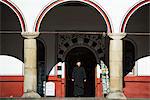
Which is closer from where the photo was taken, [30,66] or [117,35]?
[30,66]

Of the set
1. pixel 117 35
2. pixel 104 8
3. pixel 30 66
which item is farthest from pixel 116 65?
pixel 30 66

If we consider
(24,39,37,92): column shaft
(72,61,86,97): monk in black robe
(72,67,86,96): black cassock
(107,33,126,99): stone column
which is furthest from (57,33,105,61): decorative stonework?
(24,39,37,92): column shaft

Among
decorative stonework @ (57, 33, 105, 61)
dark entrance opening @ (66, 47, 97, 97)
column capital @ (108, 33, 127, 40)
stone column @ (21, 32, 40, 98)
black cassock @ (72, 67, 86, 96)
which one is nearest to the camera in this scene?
stone column @ (21, 32, 40, 98)

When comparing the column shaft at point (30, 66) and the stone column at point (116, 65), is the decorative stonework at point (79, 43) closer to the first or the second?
the stone column at point (116, 65)

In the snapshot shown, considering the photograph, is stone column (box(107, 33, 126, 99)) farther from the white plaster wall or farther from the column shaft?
the column shaft

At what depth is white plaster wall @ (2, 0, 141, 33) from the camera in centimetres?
1869

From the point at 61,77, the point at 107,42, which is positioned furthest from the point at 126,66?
the point at 61,77

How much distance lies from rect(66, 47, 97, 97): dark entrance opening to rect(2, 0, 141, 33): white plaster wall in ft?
12.6

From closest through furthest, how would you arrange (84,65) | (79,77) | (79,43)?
(79,77) < (79,43) < (84,65)

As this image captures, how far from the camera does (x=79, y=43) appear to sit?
72.7 ft

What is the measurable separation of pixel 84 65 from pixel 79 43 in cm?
121

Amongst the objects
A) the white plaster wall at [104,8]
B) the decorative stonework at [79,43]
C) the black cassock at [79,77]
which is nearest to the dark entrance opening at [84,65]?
the decorative stonework at [79,43]

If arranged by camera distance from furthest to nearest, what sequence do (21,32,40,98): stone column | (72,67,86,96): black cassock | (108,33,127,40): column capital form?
(72,67,86,96): black cassock < (108,33,127,40): column capital < (21,32,40,98): stone column

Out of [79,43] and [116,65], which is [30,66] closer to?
[116,65]
